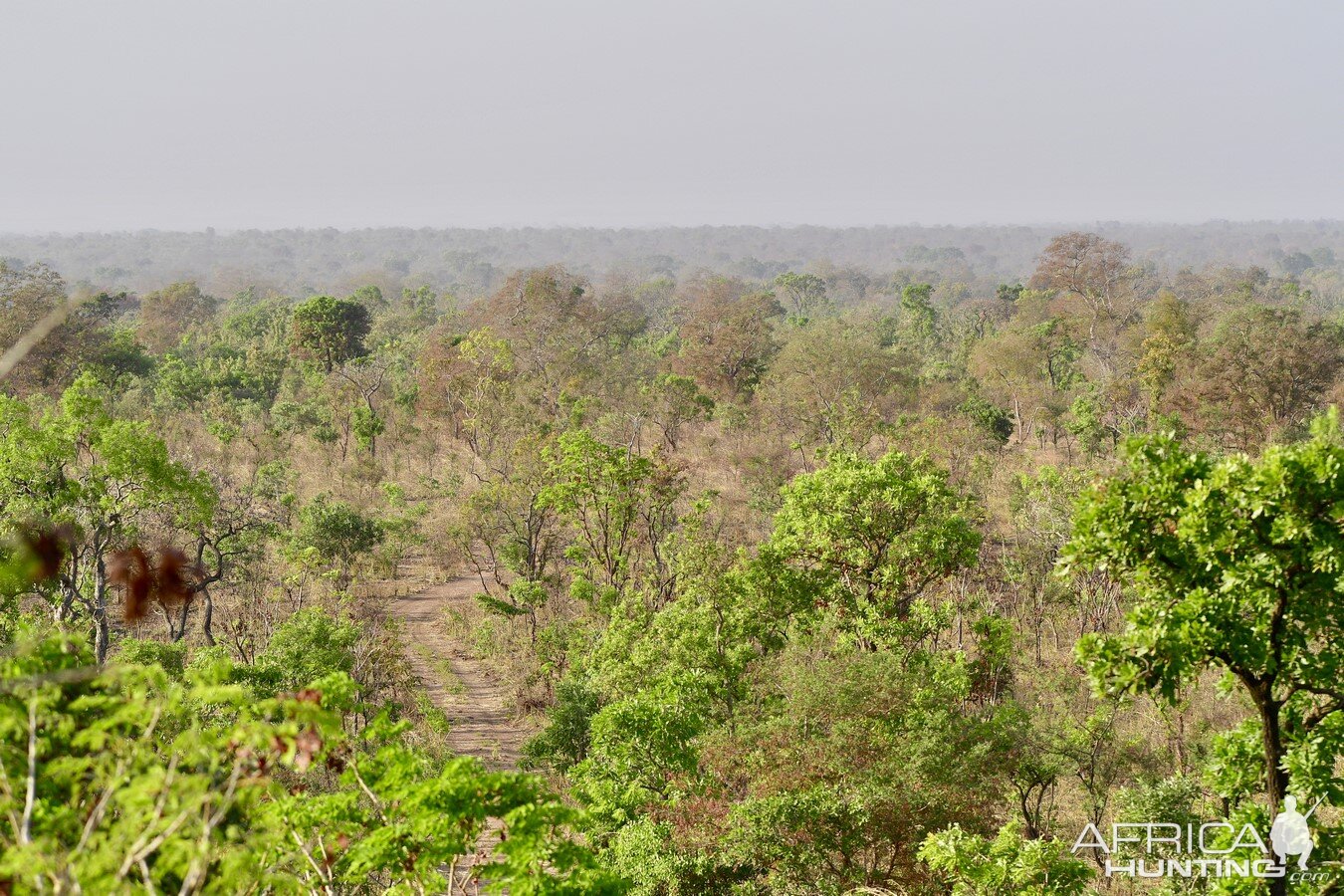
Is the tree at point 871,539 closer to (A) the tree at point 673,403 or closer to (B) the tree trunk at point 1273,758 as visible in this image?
(B) the tree trunk at point 1273,758

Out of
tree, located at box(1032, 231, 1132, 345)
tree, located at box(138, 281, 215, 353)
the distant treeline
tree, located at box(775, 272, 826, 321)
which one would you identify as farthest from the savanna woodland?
the distant treeline

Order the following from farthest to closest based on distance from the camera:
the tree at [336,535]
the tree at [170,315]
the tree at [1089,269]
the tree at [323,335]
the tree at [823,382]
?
1. the tree at [170,315]
2. the tree at [1089,269]
3. the tree at [323,335]
4. the tree at [823,382]
5. the tree at [336,535]

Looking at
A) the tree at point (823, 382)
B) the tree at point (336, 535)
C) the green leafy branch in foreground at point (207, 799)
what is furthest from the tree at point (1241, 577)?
the tree at point (823, 382)

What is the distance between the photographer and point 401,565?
2286 centimetres

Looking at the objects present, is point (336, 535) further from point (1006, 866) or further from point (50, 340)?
point (50, 340)

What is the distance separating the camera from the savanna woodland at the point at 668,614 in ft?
16.8

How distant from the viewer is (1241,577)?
Answer: 17.7 ft

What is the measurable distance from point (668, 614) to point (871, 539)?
2855mm

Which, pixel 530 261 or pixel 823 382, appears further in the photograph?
pixel 530 261

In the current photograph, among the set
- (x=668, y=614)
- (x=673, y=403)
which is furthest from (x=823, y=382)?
(x=668, y=614)

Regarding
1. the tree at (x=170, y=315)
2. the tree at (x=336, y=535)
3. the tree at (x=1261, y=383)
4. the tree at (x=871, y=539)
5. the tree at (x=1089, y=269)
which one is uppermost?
the tree at (x=1089, y=269)

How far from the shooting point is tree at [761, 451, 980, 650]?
40.7 ft

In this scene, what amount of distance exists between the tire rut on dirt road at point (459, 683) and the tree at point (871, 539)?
202 inches

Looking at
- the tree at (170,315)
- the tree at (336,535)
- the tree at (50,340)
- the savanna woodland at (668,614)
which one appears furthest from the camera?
the tree at (170,315)
